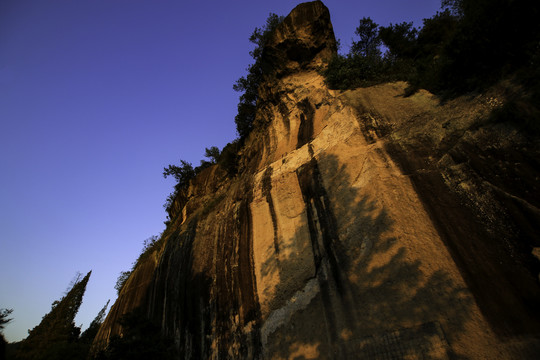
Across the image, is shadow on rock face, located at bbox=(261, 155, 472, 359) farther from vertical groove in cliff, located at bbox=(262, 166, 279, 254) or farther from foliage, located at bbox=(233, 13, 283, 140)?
foliage, located at bbox=(233, 13, 283, 140)

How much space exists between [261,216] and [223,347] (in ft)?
→ 12.8

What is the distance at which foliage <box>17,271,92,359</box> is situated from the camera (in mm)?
22844

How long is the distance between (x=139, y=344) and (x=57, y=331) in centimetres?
2939

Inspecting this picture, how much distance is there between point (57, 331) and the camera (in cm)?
2723

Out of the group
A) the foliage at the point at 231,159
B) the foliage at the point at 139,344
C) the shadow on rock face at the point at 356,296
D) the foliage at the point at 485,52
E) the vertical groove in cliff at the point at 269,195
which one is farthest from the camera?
the foliage at the point at 231,159

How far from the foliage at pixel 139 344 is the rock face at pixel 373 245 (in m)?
1.31

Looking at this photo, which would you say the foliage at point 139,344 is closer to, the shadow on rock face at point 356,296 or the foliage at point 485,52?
the shadow on rock face at point 356,296

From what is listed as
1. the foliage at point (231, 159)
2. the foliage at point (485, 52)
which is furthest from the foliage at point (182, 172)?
the foliage at point (485, 52)

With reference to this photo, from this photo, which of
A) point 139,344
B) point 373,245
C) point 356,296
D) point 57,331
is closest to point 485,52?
point 373,245

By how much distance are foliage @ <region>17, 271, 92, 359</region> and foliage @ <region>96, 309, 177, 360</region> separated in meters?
13.9

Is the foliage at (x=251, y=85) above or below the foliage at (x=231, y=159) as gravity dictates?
above

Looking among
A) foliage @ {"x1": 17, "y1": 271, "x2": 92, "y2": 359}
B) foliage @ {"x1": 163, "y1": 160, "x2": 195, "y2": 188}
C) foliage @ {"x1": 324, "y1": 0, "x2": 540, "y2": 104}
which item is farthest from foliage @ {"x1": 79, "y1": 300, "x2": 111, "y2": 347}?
foliage @ {"x1": 324, "y1": 0, "x2": 540, "y2": 104}

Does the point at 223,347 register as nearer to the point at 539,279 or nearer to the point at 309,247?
the point at 309,247

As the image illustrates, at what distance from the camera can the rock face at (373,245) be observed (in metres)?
4.25
